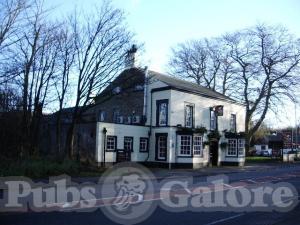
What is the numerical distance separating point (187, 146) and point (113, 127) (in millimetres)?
6903

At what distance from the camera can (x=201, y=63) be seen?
2375 inches

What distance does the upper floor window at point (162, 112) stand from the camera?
116 ft

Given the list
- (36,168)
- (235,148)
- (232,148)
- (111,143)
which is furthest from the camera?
(235,148)

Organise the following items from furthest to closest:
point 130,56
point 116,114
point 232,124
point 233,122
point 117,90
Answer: point 233,122 < point 232,124 < point 116,114 < point 117,90 < point 130,56

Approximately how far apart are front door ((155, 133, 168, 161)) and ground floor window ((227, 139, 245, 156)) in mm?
9033

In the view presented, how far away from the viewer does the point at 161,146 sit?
35.4 meters

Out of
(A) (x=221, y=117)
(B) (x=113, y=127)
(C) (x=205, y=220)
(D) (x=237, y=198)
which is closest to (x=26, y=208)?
(C) (x=205, y=220)

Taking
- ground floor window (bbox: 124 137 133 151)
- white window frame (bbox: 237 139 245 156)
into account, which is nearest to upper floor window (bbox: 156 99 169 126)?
ground floor window (bbox: 124 137 133 151)

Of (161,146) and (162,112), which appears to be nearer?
(161,146)

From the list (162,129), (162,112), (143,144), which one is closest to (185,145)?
(162,129)

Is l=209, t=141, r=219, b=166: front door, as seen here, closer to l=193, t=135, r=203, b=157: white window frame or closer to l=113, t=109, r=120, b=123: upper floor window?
l=193, t=135, r=203, b=157: white window frame

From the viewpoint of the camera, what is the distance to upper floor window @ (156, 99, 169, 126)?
35.2 m

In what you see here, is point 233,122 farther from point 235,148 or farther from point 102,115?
point 102,115

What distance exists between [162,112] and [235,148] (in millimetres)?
10308
